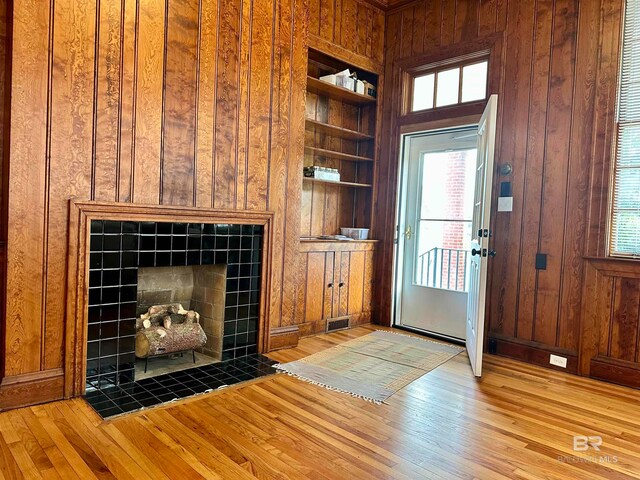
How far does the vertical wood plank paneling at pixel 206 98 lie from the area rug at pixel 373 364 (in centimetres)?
142

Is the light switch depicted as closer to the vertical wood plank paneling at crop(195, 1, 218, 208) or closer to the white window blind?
the white window blind

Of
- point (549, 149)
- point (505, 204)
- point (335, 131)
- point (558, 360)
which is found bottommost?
point (558, 360)

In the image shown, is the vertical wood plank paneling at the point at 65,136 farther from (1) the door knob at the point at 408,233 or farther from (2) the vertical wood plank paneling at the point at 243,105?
(1) the door knob at the point at 408,233

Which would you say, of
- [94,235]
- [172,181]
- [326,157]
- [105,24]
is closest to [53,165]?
[94,235]

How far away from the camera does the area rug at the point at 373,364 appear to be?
2947 mm

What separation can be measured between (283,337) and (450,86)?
2.89m

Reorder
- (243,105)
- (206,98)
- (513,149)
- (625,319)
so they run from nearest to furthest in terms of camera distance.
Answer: (206,98) < (625,319) < (243,105) < (513,149)

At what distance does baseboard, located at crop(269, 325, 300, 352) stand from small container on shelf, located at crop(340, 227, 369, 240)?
4.25 feet

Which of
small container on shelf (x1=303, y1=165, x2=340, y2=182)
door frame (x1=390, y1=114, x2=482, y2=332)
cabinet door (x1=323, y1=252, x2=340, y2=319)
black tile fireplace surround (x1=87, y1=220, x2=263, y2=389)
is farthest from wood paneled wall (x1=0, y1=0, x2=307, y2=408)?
door frame (x1=390, y1=114, x2=482, y2=332)

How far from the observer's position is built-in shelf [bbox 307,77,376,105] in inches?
165

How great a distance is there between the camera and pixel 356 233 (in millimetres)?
4652

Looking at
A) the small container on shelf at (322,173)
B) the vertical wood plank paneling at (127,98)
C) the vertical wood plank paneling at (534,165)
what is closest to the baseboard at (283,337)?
the small container on shelf at (322,173)

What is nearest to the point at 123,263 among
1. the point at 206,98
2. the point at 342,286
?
the point at 206,98

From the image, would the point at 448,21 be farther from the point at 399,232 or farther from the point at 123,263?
the point at 123,263
